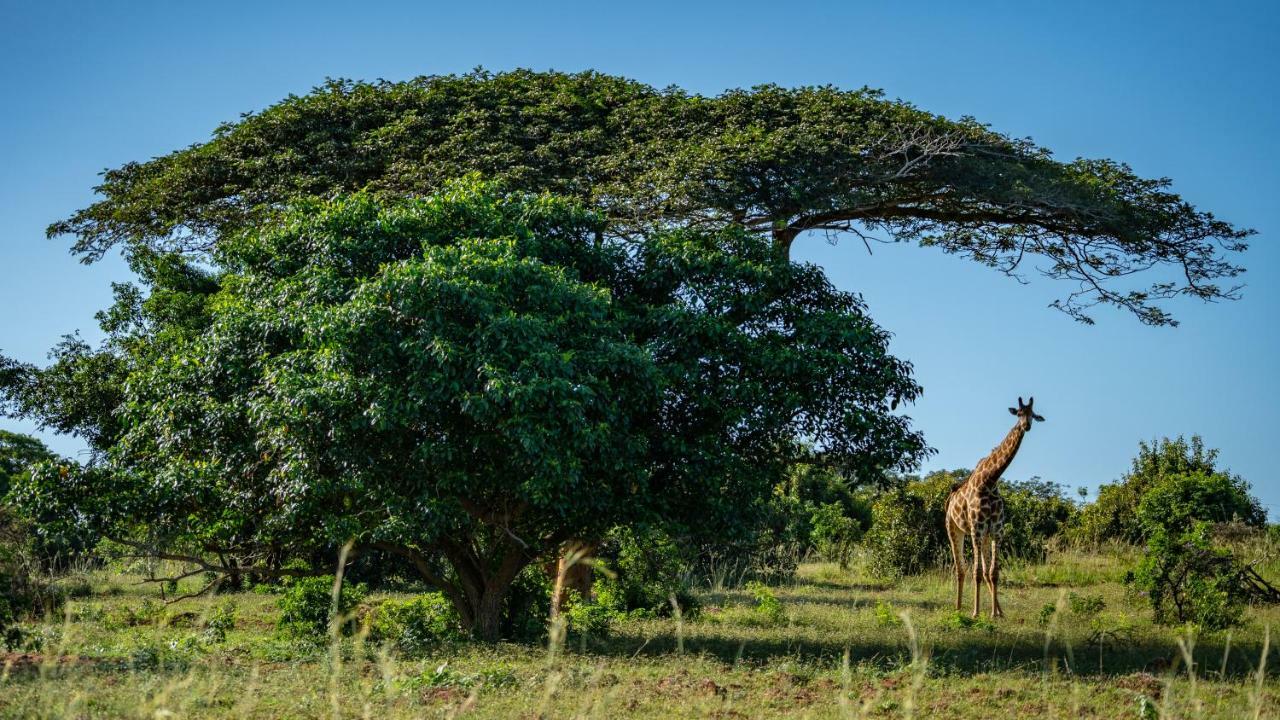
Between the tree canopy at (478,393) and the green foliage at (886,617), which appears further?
the green foliage at (886,617)

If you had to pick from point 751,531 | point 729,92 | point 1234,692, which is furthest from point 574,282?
point 729,92

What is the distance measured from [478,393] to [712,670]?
3646 mm

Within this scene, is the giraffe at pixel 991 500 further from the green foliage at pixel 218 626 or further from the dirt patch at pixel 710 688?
the green foliage at pixel 218 626

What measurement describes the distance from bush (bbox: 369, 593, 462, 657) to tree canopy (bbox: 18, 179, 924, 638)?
1.45 feet

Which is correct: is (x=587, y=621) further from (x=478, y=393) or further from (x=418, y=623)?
(x=478, y=393)

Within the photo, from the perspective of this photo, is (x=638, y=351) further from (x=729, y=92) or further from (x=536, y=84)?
(x=536, y=84)

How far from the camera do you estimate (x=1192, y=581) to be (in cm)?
1574

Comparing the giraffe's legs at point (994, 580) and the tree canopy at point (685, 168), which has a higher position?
the tree canopy at point (685, 168)

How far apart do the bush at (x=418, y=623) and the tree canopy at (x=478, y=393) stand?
17.4 inches

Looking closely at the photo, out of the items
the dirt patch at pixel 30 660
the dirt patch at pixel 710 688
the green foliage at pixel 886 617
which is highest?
the green foliage at pixel 886 617

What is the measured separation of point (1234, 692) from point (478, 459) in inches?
312

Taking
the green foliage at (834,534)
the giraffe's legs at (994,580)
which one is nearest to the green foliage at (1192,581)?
the giraffe's legs at (994,580)

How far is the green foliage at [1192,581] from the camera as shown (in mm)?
15516

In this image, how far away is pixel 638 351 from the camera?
481 inches
